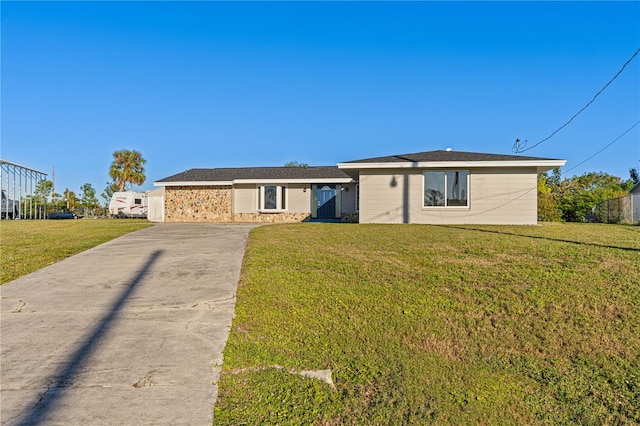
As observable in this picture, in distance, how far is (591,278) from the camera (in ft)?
19.8

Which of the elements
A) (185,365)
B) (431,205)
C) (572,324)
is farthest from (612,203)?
(185,365)

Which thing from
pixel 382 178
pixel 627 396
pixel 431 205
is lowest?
pixel 627 396

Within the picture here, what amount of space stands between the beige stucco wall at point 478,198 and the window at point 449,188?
0.19m

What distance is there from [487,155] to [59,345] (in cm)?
1556

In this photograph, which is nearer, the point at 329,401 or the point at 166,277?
the point at 329,401

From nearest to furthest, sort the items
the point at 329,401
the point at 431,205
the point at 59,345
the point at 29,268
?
the point at 329,401 < the point at 59,345 < the point at 29,268 < the point at 431,205

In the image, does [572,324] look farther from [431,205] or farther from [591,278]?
[431,205]

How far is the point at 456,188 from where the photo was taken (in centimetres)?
1541

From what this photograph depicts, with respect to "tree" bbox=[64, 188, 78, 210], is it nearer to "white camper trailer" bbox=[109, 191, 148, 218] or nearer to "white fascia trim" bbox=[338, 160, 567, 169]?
"white camper trailer" bbox=[109, 191, 148, 218]

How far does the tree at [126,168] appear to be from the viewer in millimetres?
43094

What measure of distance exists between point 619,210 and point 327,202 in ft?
51.3

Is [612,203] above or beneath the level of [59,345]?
above

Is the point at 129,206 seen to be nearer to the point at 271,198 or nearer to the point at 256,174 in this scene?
the point at 256,174

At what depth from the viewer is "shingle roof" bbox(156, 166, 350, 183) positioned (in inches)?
842
